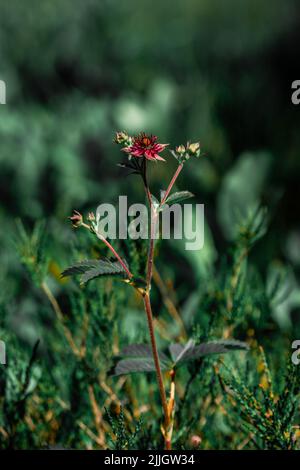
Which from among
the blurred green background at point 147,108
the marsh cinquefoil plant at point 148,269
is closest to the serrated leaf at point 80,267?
the marsh cinquefoil plant at point 148,269

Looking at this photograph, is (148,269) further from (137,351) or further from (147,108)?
(147,108)

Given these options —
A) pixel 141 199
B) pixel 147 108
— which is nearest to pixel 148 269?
pixel 141 199

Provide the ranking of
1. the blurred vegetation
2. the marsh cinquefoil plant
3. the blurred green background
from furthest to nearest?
the blurred green background, the blurred vegetation, the marsh cinquefoil plant

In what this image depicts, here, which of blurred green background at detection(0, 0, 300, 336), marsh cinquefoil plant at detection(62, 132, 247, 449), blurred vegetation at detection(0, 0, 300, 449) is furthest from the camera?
blurred green background at detection(0, 0, 300, 336)

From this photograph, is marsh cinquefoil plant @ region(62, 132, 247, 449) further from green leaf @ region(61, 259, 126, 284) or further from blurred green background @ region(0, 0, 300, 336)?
blurred green background @ region(0, 0, 300, 336)

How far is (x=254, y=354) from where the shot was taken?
1.59 ft

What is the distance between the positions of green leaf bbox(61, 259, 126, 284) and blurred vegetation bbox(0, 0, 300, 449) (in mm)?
80

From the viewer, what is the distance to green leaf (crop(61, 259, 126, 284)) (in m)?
0.35

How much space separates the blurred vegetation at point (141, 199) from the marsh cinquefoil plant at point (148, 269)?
0.02 metres

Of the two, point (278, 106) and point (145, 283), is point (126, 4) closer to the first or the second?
point (278, 106)

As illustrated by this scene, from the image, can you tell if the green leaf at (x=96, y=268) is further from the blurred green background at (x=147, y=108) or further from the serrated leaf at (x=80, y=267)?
the blurred green background at (x=147, y=108)

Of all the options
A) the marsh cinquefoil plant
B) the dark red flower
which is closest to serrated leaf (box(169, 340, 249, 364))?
the marsh cinquefoil plant

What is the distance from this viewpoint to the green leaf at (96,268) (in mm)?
351

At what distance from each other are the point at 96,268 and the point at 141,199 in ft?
1.42
